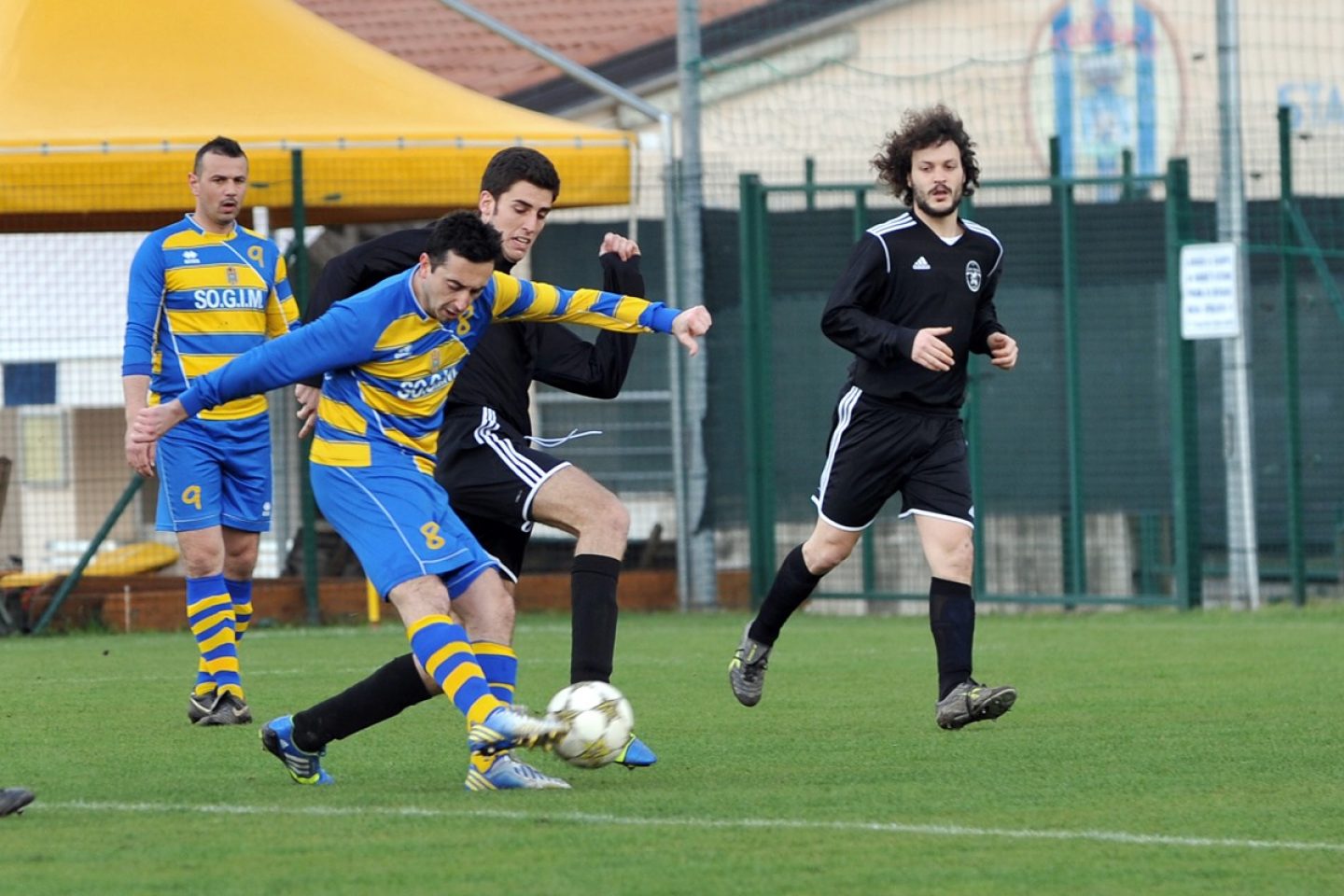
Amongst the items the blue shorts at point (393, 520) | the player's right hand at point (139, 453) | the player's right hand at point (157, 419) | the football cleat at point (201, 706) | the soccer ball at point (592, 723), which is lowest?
the football cleat at point (201, 706)

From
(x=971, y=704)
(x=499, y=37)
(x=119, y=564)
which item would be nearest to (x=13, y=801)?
(x=971, y=704)

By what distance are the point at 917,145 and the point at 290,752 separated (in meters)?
3.07

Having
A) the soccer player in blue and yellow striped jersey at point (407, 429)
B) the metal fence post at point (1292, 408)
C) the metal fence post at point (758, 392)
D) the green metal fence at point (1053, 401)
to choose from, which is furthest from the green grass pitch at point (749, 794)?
the metal fence post at point (758, 392)

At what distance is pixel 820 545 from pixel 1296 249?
7836 millimetres

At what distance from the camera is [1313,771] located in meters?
6.36

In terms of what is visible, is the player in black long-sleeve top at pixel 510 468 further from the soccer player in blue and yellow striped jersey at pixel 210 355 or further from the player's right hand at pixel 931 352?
the soccer player in blue and yellow striped jersey at pixel 210 355

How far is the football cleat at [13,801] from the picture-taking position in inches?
219

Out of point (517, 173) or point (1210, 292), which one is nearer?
point (517, 173)

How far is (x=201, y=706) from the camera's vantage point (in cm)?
812

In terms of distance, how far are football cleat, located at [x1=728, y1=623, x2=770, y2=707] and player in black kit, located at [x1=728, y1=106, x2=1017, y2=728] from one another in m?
0.56

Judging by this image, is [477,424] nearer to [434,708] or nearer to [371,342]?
→ [371,342]

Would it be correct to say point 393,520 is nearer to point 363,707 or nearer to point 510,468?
point 363,707

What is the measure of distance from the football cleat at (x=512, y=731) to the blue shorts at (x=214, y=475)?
10.2ft

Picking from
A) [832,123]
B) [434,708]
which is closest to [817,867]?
[434,708]
